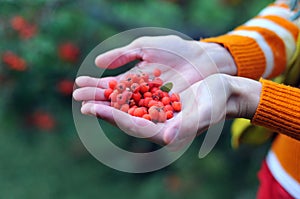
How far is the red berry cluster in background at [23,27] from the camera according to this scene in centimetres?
190

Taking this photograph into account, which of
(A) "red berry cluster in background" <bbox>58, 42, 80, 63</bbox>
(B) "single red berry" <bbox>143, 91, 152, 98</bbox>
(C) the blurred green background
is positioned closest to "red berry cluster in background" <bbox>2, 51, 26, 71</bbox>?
(C) the blurred green background

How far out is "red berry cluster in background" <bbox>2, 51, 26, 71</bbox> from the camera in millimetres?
1911

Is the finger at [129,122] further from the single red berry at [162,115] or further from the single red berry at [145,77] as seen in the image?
the single red berry at [145,77]

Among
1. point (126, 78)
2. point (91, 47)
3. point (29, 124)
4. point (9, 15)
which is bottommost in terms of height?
point (29, 124)

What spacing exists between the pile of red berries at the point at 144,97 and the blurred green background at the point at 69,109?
0.88 metres

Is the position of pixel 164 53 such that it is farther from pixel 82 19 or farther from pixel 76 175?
pixel 76 175

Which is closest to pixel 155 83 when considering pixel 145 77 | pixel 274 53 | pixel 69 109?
pixel 145 77

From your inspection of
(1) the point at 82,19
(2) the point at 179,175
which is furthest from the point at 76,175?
(1) the point at 82,19

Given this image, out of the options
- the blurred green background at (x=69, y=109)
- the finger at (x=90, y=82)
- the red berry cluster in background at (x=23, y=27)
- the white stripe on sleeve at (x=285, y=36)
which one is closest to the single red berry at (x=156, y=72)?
the finger at (x=90, y=82)

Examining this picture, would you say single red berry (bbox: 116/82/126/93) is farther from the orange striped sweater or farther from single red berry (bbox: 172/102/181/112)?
the orange striped sweater

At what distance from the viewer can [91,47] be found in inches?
81.8

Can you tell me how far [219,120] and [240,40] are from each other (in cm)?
27

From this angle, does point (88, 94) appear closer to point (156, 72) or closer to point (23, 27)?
point (156, 72)

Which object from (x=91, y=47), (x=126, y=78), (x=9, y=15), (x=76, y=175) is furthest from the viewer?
(x=76, y=175)
